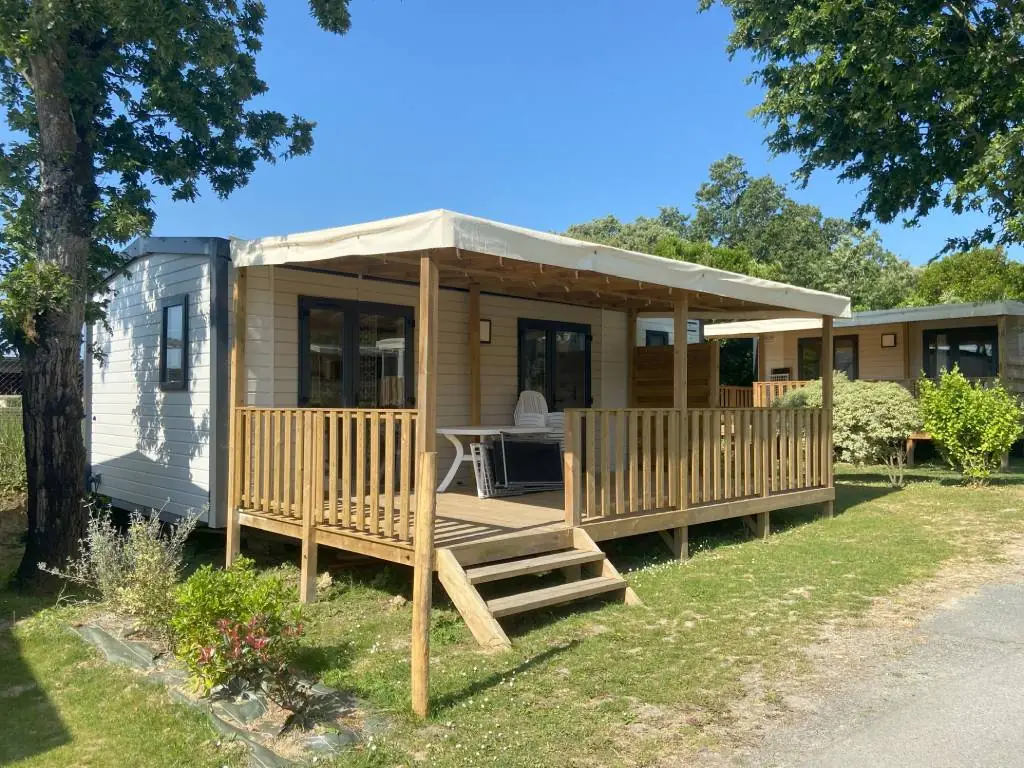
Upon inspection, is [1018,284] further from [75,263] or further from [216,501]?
[75,263]

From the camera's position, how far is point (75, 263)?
6.61 m

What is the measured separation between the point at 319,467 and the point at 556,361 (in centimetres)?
438

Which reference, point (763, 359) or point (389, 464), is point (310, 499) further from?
point (763, 359)

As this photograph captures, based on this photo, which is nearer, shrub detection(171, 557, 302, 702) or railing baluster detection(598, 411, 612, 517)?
shrub detection(171, 557, 302, 702)

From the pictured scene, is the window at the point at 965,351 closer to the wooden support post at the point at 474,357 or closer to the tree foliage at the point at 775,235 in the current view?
the wooden support post at the point at 474,357

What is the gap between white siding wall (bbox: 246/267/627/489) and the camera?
6840 mm

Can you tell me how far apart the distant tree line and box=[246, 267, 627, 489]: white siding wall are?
1553 centimetres

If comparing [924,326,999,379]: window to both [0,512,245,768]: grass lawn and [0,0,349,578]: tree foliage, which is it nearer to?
[0,0,349,578]: tree foliage

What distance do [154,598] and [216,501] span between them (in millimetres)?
2215

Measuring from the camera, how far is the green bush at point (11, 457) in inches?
390

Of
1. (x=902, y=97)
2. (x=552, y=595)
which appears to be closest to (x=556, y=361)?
(x=552, y=595)

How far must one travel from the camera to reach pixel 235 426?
259 inches

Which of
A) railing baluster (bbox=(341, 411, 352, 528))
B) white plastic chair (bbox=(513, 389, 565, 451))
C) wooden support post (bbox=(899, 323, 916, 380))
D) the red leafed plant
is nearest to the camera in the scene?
the red leafed plant

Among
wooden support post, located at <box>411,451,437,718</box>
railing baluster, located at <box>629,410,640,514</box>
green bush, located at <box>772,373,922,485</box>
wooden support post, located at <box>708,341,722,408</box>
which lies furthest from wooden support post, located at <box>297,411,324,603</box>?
green bush, located at <box>772,373,922,485</box>
